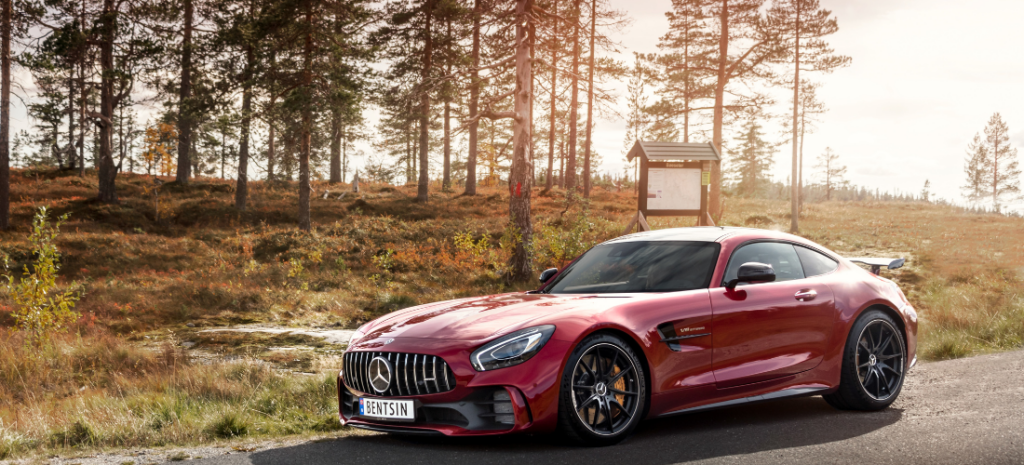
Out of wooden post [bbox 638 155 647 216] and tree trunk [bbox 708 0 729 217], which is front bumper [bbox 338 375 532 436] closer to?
wooden post [bbox 638 155 647 216]

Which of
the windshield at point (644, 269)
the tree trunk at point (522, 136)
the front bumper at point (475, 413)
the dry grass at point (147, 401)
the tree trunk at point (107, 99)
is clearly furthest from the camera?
the tree trunk at point (107, 99)

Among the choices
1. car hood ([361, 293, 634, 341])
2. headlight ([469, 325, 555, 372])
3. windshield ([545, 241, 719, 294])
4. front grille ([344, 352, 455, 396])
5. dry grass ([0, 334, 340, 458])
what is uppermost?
windshield ([545, 241, 719, 294])

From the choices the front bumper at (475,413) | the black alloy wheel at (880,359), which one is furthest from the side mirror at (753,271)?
the front bumper at (475,413)

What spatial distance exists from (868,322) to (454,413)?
3.76 meters

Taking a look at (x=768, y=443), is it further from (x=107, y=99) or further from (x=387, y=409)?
(x=107, y=99)

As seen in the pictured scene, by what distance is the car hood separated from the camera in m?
4.73

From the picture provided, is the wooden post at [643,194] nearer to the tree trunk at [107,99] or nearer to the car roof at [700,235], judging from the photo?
the car roof at [700,235]

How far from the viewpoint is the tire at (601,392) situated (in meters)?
4.62

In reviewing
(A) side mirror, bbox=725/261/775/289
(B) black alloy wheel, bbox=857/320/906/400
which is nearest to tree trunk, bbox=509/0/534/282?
(B) black alloy wheel, bbox=857/320/906/400

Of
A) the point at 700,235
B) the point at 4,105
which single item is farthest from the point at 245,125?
the point at 700,235

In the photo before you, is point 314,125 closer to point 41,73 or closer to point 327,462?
point 41,73

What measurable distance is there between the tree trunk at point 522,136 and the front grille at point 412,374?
492 inches

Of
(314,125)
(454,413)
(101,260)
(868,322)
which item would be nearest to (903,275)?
(868,322)

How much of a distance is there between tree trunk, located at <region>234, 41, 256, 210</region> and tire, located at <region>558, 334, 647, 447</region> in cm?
2649
